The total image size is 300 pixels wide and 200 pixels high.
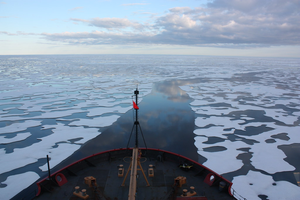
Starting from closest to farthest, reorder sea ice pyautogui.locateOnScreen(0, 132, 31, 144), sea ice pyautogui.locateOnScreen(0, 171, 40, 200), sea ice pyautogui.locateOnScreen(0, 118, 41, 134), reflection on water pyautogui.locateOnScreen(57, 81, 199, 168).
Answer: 1. sea ice pyautogui.locateOnScreen(0, 171, 40, 200)
2. reflection on water pyautogui.locateOnScreen(57, 81, 199, 168)
3. sea ice pyautogui.locateOnScreen(0, 132, 31, 144)
4. sea ice pyautogui.locateOnScreen(0, 118, 41, 134)

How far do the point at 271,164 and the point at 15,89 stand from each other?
26627 mm

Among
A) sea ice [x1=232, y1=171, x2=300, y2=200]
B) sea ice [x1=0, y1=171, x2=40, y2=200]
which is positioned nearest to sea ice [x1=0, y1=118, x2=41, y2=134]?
sea ice [x1=0, y1=171, x2=40, y2=200]

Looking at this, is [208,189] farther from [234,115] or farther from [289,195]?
[234,115]

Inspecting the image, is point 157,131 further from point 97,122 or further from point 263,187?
point 263,187

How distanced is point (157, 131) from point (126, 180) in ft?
23.9

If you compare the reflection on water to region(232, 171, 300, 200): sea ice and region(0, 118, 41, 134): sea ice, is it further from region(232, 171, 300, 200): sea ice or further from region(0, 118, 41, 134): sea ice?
region(0, 118, 41, 134): sea ice

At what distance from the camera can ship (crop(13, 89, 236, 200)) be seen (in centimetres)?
481

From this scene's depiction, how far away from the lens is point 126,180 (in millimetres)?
5473

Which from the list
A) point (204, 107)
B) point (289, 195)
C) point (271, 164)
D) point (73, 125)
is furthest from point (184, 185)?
point (204, 107)

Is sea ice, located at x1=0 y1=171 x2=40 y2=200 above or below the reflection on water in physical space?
below

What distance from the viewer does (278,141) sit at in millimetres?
10969

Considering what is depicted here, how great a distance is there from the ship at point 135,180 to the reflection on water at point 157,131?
11.3 ft

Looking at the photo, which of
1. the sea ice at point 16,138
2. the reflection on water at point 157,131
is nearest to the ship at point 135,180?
the reflection on water at point 157,131

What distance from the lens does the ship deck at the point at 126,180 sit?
16.0ft
